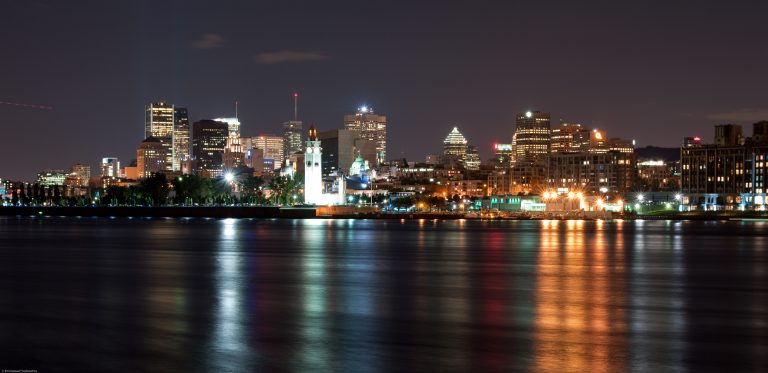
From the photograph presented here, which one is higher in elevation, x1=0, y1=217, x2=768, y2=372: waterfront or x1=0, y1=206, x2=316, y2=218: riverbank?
x1=0, y1=206, x2=316, y2=218: riverbank

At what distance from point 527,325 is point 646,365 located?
5.46 m

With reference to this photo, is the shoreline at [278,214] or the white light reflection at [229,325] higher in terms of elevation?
Result: the shoreline at [278,214]

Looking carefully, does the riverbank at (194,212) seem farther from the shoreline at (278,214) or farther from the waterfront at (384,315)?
the waterfront at (384,315)

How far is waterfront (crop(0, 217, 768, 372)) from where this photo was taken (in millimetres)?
18438

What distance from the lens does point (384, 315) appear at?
25.2 metres

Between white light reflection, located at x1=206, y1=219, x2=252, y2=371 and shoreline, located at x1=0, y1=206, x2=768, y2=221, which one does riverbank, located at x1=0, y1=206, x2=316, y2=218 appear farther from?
white light reflection, located at x1=206, y1=219, x2=252, y2=371

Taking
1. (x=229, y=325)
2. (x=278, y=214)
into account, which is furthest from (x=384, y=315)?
(x=278, y=214)

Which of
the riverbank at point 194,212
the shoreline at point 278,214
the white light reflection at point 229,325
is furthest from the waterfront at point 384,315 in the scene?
the riverbank at point 194,212

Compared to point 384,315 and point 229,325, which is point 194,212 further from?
point 229,325

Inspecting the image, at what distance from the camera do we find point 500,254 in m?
55.0

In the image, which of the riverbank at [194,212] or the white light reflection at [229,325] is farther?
the riverbank at [194,212]

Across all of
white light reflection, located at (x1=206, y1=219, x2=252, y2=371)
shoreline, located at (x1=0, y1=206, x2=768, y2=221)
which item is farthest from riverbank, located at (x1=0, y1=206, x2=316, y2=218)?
white light reflection, located at (x1=206, y1=219, x2=252, y2=371)

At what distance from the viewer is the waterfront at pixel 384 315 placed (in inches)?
726

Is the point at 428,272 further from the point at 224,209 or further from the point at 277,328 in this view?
the point at 224,209
